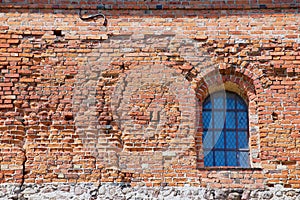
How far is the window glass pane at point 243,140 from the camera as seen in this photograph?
441 inches

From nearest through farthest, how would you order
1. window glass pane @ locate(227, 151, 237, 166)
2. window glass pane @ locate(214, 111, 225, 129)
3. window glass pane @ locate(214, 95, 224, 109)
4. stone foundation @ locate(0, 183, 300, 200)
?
stone foundation @ locate(0, 183, 300, 200) → window glass pane @ locate(227, 151, 237, 166) → window glass pane @ locate(214, 111, 225, 129) → window glass pane @ locate(214, 95, 224, 109)

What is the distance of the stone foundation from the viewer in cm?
1070

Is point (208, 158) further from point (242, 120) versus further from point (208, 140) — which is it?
point (242, 120)

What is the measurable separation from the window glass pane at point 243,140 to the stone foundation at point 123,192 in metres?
0.72

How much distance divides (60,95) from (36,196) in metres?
1.45

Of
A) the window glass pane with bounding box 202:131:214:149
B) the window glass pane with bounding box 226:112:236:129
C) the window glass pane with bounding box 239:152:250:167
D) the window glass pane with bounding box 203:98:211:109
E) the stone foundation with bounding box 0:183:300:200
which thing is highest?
the window glass pane with bounding box 203:98:211:109

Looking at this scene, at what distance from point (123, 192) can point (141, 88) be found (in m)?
1.50

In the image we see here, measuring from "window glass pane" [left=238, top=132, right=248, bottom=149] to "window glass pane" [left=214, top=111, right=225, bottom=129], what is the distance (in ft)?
0.92

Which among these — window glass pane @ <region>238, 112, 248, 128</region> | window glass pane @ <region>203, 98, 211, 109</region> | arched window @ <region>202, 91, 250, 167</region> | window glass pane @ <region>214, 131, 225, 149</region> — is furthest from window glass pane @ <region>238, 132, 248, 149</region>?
window glass pane @ <region>203, 98, 211, 109</region>

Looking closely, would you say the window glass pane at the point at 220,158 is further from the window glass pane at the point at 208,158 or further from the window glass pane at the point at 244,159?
the window glass pane at the point at 244,159

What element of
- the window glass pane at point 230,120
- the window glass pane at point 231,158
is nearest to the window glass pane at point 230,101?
the window glass pane at point 230,120

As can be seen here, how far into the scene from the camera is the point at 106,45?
11.6m

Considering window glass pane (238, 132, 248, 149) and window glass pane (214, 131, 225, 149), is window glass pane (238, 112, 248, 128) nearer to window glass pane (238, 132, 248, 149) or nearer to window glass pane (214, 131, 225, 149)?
window glass pane (238, 132, 248, 149)

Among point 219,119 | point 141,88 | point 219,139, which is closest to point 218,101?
point 219,119
